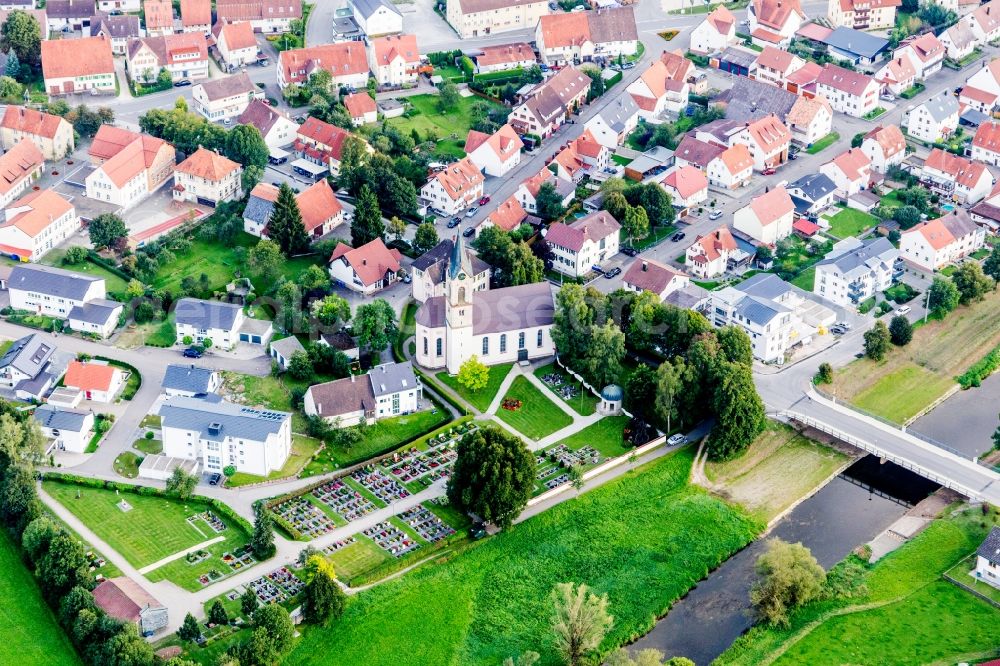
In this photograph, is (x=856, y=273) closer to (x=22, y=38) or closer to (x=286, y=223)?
(x=286, y=223)

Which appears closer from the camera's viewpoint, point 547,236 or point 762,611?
point 762,611

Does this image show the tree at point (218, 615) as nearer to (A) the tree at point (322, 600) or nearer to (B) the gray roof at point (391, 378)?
(A) the tree at point (322, 600)

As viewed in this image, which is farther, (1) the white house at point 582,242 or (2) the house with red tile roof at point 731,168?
(2) the house with red tile roof at point 731,168

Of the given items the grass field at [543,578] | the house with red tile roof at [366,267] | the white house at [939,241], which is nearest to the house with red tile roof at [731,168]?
the white house at [939,241]

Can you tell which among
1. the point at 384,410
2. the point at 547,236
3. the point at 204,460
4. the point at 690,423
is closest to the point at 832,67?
the point at 547,236

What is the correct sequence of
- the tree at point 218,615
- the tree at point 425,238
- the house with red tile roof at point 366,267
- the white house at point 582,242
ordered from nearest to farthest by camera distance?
1. the tree at point 218,615
2. the house with red tile roof at point 366,267
3. the white house at point 582,242
4. the tree at point 425,238

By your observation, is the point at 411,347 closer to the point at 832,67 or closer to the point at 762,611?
the point at 762,611
